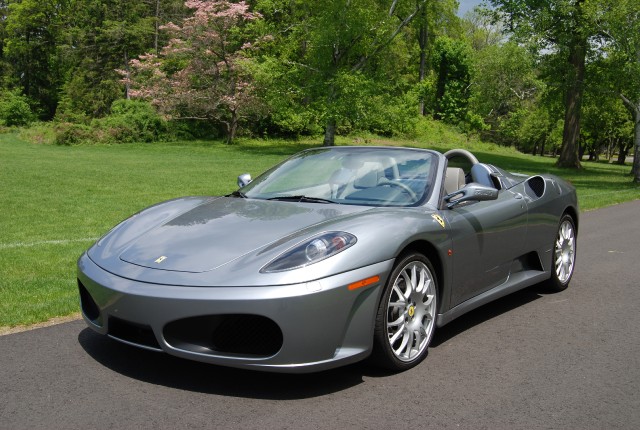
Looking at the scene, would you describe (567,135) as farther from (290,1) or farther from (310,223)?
(310,223)

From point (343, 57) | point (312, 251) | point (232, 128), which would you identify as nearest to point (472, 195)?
point (312, 251)

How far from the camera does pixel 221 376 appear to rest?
3.78 m

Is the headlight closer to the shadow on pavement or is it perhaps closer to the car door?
the shadow on pavement

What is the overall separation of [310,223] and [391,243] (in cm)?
50

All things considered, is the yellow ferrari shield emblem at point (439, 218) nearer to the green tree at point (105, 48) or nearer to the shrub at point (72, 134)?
the shrub at point (72, 134)

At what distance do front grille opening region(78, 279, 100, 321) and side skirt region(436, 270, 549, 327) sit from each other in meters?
2.05

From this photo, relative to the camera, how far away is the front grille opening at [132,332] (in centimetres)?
350

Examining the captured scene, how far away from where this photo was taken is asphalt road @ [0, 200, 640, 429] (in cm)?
324

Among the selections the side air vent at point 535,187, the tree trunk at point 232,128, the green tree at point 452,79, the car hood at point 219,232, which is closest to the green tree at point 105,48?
the tree trunk at point 232,128

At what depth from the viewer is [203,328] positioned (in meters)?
3.43

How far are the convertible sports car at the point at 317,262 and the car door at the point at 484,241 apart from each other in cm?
1

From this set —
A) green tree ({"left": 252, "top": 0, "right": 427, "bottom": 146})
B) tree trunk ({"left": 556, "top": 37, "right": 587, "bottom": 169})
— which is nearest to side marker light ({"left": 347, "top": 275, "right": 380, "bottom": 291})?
tree trunk ({"left": 556, "top": 37, "right": 587, "bottom": 169})

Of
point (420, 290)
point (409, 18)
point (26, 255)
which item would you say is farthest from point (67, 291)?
point (409, 18)

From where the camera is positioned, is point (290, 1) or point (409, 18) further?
point (290, 1)
